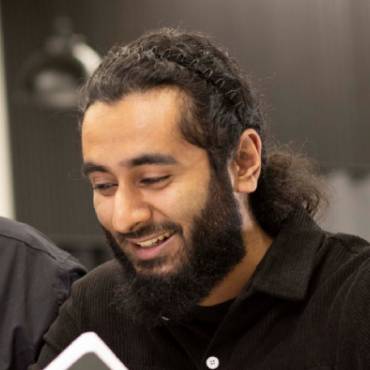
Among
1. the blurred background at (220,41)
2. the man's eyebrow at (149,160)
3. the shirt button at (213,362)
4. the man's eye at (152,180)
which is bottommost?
the shirt button at (213,362)

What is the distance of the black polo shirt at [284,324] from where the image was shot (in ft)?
5.78

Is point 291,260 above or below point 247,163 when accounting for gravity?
below

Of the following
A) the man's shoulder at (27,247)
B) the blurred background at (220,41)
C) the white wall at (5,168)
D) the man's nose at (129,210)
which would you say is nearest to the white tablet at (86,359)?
the man's nose at (129,210)

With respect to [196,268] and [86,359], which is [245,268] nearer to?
[196,268]

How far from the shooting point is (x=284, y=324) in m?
1.83

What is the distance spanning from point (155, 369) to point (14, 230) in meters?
0.48

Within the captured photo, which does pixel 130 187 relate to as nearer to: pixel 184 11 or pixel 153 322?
pixel 153 322

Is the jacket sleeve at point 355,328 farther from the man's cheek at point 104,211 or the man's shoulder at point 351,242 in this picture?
the man's cheek at point 104,211

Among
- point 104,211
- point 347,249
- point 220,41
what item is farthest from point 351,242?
point 220,41

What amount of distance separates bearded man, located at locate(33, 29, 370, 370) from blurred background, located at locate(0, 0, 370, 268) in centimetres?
491

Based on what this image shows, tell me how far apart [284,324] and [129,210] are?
334 millimetres

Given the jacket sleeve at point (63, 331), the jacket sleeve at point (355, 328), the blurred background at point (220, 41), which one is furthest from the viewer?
the blurred background at point (220, 41)

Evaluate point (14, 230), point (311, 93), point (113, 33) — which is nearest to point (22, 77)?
point (113, 33)

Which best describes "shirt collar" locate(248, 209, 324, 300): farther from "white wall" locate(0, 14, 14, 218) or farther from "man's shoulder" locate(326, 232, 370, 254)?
"white wall" locate(0, 14, 14, 218)
